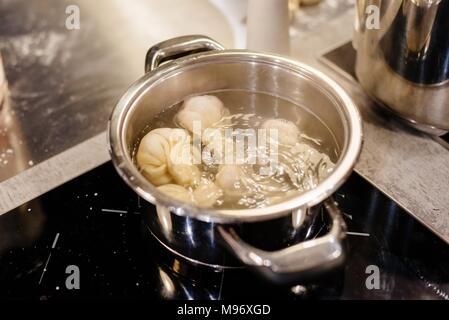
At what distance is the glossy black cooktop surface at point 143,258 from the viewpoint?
0.83 metres

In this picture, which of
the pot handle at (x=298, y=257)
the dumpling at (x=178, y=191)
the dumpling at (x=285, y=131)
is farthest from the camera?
the dumpling at (x=285, y=131)

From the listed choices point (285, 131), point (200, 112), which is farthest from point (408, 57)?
point (200, 112)

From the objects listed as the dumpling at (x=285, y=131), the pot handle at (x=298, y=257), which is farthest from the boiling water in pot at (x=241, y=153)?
the pot handle at (x=298, y=257)

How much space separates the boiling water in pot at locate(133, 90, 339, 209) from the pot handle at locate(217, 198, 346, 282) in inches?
5.0

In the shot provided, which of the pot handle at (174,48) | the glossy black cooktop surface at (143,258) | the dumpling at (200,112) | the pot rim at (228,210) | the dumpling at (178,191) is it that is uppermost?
the pot handle at (174,48)

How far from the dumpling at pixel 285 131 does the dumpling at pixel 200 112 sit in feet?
0.29

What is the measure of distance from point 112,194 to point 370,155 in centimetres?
47

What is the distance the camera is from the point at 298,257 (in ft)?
2.22

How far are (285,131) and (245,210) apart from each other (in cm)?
26

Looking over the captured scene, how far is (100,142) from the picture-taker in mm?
1083

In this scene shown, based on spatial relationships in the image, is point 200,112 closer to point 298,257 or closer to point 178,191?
point 178,191

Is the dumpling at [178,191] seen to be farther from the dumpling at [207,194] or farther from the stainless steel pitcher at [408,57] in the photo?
the stainless steel pitcher at [408,57]

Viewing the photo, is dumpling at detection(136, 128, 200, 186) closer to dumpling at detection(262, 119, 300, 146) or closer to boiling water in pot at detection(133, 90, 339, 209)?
boiling water in pot at detection(133, 90, 339, 209)

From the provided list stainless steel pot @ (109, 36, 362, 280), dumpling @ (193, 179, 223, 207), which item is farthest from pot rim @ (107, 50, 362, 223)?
dumpling @ (193, 179, 223, 207)
